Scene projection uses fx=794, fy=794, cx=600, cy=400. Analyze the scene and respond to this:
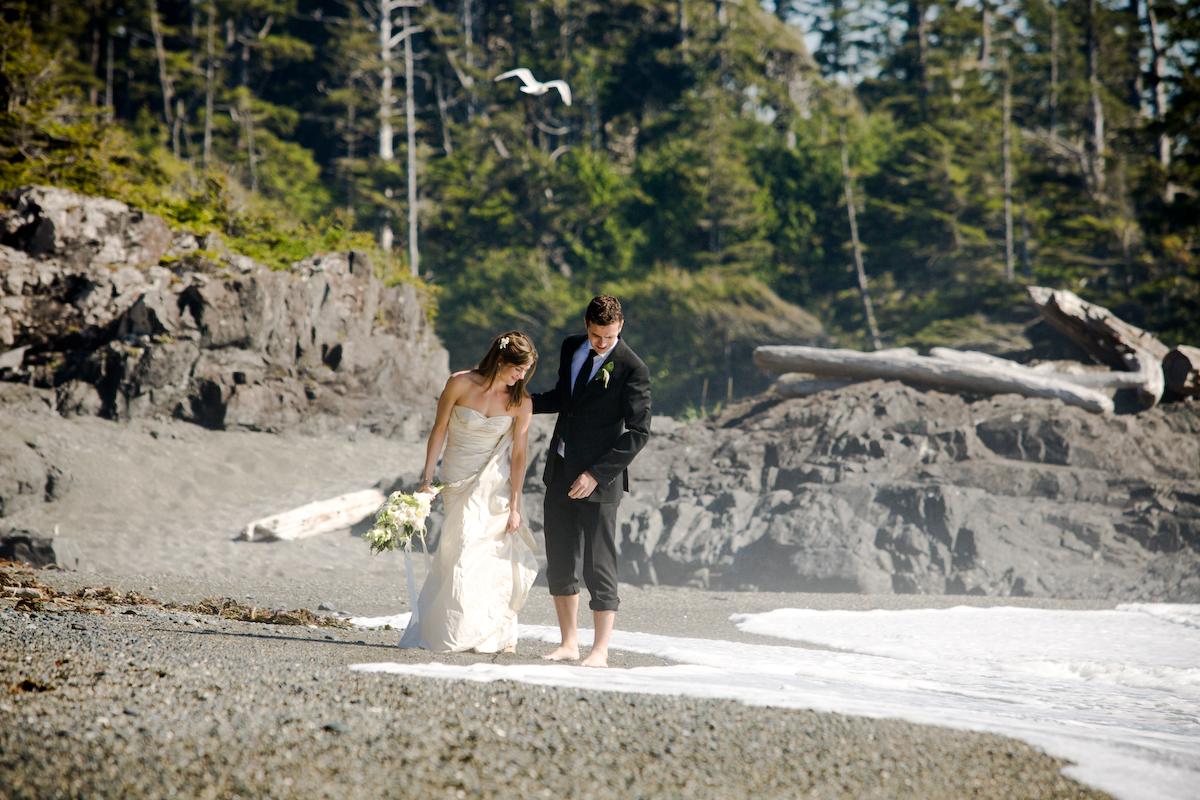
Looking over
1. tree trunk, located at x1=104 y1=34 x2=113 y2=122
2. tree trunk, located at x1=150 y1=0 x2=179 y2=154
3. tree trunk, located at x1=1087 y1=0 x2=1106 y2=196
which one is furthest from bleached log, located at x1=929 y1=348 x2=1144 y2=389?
tree trunk, located at x1=104 y1=34 x2=113 y2=122

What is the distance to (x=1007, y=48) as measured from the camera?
30.2 m

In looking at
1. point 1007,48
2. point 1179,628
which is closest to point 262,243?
point 1179,628

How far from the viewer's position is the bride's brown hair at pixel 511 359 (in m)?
4.23

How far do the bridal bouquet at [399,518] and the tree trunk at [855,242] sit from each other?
82.1 feet

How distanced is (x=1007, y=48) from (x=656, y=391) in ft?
62.5

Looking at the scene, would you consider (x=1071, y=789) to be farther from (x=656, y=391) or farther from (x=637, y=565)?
(x=656, y=391)

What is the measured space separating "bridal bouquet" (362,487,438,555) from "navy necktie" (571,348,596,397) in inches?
38.5

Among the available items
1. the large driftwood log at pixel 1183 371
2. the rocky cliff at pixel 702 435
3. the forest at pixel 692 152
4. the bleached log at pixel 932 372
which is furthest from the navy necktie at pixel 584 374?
the forest at pixel 692 152

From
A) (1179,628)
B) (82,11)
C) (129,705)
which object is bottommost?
(1179,628)

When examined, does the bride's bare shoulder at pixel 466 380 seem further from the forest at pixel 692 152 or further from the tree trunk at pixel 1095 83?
the tree trunk at pixel 1095 83

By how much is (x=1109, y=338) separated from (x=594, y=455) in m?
10.9

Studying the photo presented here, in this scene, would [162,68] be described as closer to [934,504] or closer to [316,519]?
[316,519]

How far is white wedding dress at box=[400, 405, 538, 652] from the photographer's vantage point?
430 centimetres

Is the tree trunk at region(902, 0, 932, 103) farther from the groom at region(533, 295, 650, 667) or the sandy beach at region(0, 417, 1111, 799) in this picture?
the sandy beach at region(0, 417, 1111, 799)
